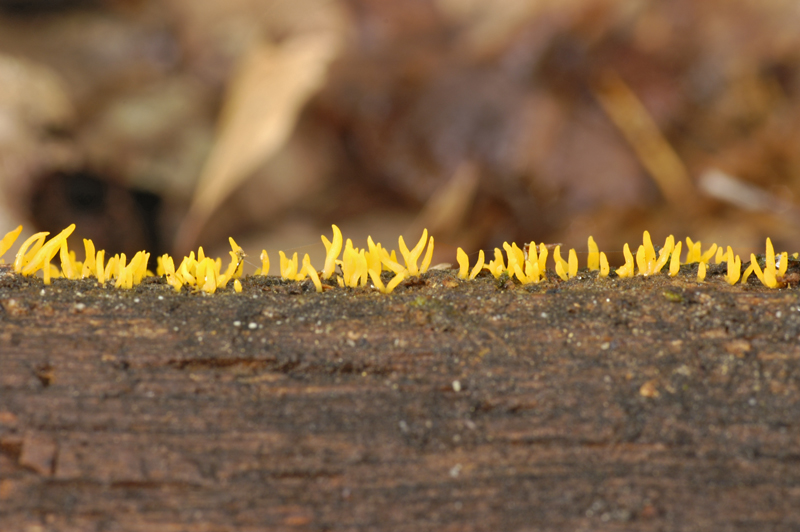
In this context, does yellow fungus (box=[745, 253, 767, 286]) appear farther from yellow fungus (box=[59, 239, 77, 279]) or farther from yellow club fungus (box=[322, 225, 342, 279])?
yellow fungus (box=[59, 239, 77, 279])

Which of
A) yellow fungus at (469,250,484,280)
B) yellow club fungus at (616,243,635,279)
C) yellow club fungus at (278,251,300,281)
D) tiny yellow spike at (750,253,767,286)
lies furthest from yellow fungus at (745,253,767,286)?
yellow club fungus at (278,251,300,281)

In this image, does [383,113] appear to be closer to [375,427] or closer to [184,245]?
[184,245]

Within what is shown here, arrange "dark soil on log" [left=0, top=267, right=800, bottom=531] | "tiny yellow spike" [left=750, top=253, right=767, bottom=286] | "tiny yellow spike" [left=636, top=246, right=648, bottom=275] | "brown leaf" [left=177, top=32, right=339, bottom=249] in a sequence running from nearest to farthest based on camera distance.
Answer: "dark soil on log" [left=0, top=267, right=800, bottom=531]
"tiny yellow spike" [left=750, top=253, right=767, bottom=286]
"tiny yellow spike" [left=636, top=246, right=648, bottom=275]
"brown leaf" [left=177, top=32, right=339, bottom=249]

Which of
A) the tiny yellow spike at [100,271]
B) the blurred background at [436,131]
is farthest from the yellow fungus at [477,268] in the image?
the blurred background at [436,131]

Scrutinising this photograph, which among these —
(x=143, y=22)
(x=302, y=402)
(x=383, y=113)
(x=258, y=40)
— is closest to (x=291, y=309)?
(x=302, y=402)

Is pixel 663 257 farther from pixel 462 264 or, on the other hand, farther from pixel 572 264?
pixel 462 264

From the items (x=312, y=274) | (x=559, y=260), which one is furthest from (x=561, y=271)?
(x=312, y=274)
